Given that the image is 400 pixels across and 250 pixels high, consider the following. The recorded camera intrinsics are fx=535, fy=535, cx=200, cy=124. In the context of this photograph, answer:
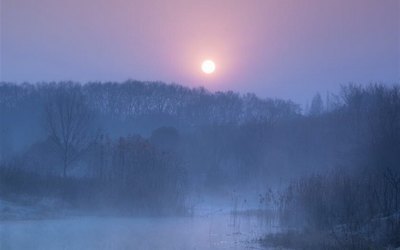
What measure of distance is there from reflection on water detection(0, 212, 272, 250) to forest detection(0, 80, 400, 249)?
4.85ft

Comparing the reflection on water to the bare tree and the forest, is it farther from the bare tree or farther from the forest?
the bare tree

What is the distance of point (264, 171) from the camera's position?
144 ft

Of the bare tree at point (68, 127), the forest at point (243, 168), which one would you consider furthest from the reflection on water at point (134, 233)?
the bare tree at point (68, 127)

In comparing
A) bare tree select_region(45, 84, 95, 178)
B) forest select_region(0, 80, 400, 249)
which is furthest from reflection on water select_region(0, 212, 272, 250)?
bare tree select_region(45, 84, 95, 178)

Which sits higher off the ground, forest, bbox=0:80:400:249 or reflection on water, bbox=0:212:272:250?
forest, bbox=0:80:400:249

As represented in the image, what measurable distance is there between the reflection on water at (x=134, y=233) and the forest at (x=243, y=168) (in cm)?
148

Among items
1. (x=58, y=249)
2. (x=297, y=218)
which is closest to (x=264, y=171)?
(x=297, y=218)

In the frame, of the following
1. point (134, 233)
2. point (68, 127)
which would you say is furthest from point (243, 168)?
point (134, 233)

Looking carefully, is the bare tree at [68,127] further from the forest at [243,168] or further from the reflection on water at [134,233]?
the reflection on water at [134,233]

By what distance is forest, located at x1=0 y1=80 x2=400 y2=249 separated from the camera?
1784 centimetres

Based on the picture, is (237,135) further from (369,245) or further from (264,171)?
(369,245)

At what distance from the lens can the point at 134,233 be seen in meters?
20.4

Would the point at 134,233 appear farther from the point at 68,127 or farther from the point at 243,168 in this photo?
the point at 243,168

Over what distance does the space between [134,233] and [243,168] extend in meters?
24.8
